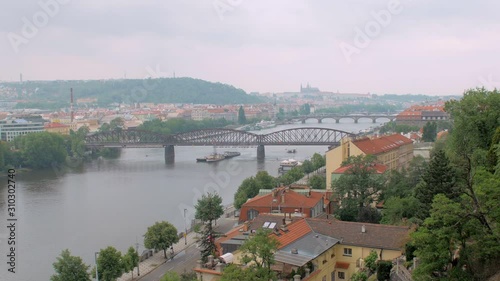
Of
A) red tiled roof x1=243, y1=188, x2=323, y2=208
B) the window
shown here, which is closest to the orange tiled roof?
the window

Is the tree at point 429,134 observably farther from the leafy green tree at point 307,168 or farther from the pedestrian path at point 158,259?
the pedestrian path at point 158,259

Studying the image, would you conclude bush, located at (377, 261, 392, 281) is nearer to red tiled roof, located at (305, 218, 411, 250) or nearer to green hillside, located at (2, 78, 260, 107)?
red tiled roof, located at (305, 218, 411, 250)

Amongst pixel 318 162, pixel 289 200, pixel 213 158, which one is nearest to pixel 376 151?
pixel 289 200

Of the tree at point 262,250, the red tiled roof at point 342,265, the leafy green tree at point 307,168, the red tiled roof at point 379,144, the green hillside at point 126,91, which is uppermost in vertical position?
the green hillside at point 126,91

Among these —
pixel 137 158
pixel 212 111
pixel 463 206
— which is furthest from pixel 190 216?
pixel 212 111

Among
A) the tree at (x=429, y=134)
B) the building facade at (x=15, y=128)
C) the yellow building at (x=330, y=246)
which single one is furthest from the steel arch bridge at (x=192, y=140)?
the yellow building at (x=330, y=246)

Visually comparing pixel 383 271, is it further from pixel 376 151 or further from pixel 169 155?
pixel 169 155
